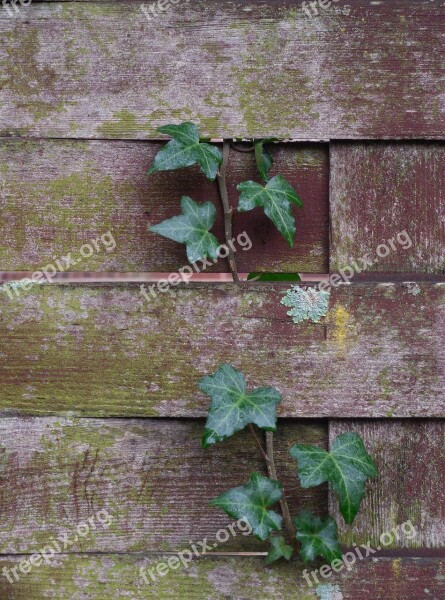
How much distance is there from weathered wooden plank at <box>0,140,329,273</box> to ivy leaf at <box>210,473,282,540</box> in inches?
12.9

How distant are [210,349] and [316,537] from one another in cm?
31

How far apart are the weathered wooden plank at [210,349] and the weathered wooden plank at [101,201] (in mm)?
58

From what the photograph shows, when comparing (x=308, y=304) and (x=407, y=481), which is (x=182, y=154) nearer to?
(x=308, y=304)

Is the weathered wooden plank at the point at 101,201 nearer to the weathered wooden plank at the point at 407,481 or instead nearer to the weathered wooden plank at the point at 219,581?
the weathered wooden plank at the point at 407,481

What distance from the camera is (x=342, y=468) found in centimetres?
86

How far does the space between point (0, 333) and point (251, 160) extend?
1.54 ft

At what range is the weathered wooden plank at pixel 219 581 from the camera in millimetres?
906

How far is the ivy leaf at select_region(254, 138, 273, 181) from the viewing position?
915 mm

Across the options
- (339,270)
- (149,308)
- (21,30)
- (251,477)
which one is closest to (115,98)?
(21,30)

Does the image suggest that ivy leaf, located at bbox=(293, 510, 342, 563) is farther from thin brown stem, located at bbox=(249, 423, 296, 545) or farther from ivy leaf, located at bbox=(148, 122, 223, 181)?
ivy leaf, located at bbox=(148, 122, 223, 181)

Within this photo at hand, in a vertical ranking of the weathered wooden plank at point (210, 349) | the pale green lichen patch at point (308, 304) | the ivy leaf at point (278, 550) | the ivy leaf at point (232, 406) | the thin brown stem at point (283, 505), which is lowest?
the ivy leaf at point (278, 550)

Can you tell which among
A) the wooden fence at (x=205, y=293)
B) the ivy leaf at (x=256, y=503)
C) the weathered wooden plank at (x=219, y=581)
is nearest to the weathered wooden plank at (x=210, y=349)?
the wooden fence at (x=205, y=293)

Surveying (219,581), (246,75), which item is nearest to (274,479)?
(219,581)

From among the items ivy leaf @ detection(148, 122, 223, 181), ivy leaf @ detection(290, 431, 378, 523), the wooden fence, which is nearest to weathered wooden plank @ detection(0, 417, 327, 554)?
the wooden fence
